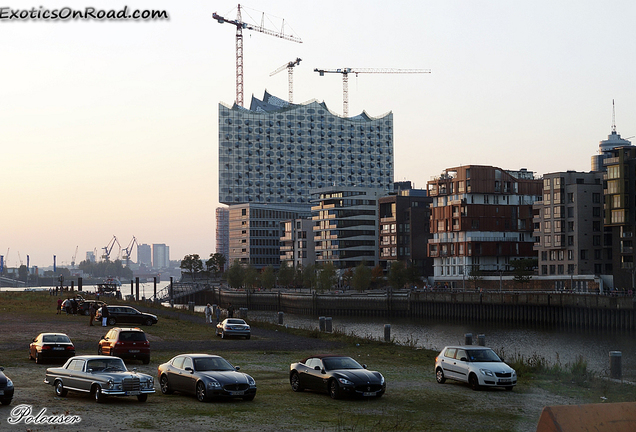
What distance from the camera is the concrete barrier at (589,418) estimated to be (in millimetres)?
9578

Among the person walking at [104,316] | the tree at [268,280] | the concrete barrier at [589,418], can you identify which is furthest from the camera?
the tree at [268,280]

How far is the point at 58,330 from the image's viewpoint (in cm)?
5916

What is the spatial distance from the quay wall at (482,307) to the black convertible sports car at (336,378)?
75.4 meters

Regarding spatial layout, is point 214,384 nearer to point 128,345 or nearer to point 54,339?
point 128,345

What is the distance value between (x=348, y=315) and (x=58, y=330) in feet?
294

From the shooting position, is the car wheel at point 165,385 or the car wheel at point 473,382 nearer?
the car wheel at point 165,385

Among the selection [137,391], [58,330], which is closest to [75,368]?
[137,391]

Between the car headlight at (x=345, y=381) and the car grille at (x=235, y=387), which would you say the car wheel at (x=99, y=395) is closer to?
the car grille at (x=235, y=387)

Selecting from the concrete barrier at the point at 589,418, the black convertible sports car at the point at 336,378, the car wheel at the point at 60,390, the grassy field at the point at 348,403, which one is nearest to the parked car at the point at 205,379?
the grassy field at the point at 348,403

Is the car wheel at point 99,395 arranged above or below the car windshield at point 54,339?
below

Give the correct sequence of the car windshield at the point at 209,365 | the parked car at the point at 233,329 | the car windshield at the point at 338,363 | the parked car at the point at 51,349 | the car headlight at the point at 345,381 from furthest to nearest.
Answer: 1. the parked car at the point at 233,329
2. the parked car at the point at 51,349
3. the car windshield at the point at 338,363
4. the car headlight at the point at 345,381
5. the car windshield at the point at 209,365

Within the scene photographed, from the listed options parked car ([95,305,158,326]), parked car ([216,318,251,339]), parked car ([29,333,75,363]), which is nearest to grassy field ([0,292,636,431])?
parked car ([29,333,75,363])

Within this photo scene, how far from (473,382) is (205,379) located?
436 inches

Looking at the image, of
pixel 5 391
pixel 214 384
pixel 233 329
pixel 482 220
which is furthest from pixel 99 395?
pixel 482 220
